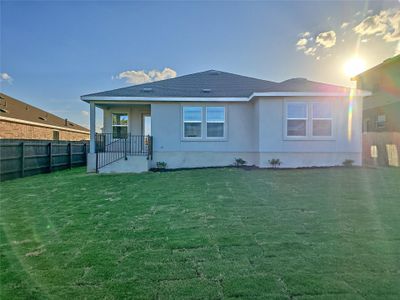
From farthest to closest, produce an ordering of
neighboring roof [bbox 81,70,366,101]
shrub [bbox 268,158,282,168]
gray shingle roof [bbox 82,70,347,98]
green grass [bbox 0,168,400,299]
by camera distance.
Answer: gray shingle roof [bbox 82,70,347,98]
neighboring roof [bbox 81,70,366,101]
shrub [bbox 268,158,282,168]
green grass [bbox 0,168,400,299]

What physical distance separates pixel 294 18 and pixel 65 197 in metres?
10.5

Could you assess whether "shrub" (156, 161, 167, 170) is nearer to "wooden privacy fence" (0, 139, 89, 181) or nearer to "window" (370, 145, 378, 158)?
"wooden privacy fence" (0, 139, 89, 181)

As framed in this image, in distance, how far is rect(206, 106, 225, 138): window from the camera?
13.3m

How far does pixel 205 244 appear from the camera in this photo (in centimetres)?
382

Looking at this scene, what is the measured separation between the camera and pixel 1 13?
336 inches

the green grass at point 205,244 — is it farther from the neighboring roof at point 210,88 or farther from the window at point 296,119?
the neighboring roof at point 210,88

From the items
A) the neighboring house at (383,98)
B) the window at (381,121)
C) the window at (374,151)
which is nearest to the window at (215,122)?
the window at (374,151)

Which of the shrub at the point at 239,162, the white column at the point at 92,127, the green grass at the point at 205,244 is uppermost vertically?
the white column at the point at 92,127

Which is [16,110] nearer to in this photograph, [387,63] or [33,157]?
[33,157]

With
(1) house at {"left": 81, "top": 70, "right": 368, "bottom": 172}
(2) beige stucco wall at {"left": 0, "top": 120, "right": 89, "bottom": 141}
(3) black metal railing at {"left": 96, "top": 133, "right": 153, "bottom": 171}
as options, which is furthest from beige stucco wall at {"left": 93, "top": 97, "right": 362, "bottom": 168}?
(2) beige stucco wall at {"left": 0, "top": 120, "right": 89, "bottom": 141}

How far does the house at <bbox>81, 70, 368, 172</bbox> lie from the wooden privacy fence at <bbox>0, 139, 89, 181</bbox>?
2.69 m

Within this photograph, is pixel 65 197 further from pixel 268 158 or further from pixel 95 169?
pixel 268 158

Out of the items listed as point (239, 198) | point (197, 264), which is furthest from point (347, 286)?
point (239, 198)

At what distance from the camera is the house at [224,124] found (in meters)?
12.1
